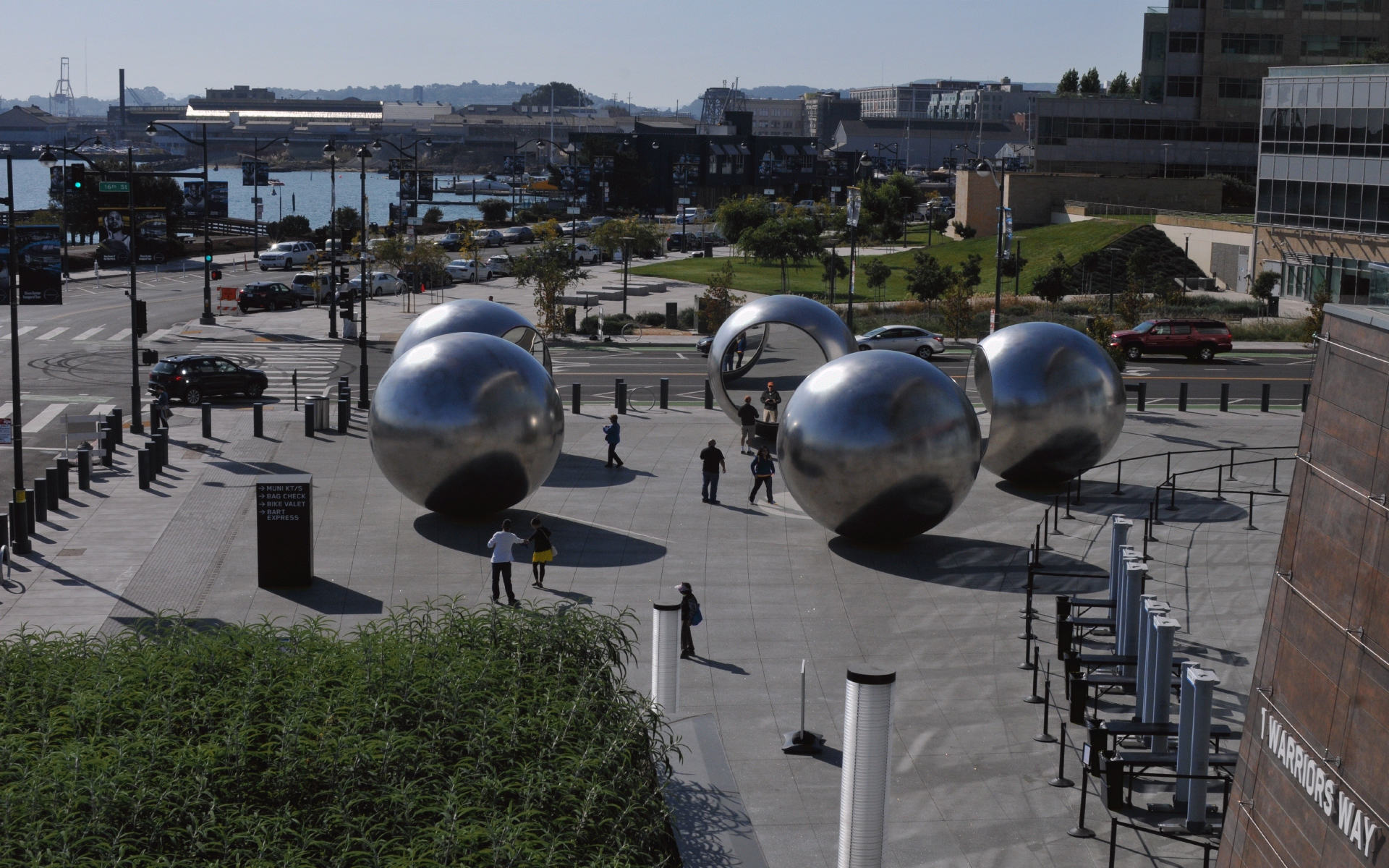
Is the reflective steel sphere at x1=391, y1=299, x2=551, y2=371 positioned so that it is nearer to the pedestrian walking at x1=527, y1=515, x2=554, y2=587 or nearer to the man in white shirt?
the pedestrian walking at x1=527, y1=515, x2=554, y2=587

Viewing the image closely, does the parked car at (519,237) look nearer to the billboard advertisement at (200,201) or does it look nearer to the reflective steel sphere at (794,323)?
the billboard advertisement at (200,201)

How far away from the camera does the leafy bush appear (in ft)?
33.9

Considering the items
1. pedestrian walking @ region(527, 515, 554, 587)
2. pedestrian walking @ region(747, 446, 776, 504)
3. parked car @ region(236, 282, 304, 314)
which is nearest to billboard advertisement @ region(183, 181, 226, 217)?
parked car @ region(236, 282, 304, 314)

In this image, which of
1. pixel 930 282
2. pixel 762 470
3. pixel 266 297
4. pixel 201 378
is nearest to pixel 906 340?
pixel 930 282

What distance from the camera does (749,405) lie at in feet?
98.8

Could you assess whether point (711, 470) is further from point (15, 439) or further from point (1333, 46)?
point (1333, 46)

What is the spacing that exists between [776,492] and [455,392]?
710cm

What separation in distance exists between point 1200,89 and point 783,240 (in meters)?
40.7

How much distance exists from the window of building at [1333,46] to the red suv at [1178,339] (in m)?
54.3

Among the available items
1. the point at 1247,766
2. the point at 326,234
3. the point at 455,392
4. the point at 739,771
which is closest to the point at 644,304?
the point at 326,234

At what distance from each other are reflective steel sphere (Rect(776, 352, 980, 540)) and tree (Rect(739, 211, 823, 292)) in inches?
2079

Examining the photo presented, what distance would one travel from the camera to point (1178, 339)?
48.8m

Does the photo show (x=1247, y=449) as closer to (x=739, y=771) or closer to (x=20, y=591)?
(x=739, y=771)

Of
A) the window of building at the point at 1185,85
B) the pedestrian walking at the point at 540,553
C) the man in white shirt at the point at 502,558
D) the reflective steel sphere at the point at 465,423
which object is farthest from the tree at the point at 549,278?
the window of building at the point at 1185,85
